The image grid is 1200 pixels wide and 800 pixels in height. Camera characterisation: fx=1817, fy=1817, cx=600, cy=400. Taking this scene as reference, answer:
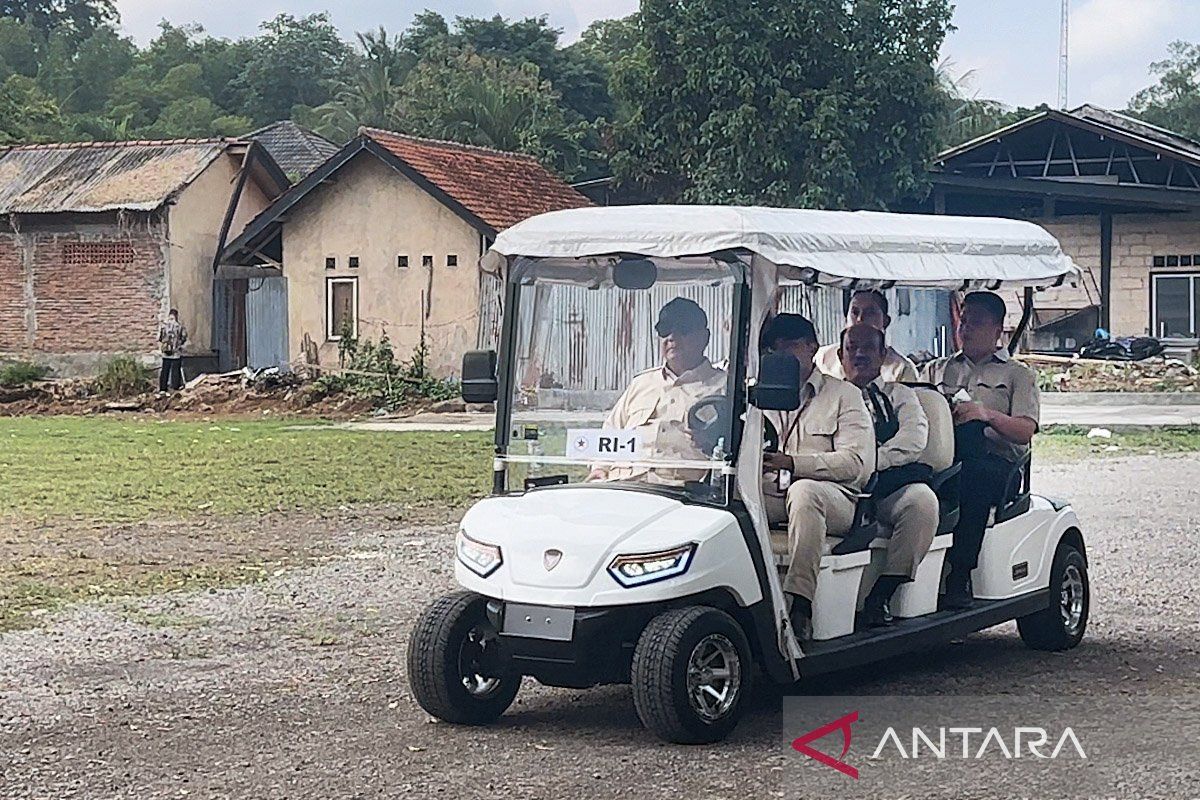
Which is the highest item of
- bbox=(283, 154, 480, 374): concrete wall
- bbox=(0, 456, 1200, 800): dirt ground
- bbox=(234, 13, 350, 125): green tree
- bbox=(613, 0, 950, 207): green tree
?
bbox=(234, 13, 350, 125): green tree

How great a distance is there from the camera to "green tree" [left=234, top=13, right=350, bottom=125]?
75750 mm

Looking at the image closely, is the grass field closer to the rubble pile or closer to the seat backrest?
the seat backrest

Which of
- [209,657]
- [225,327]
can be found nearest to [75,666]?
[209,657]

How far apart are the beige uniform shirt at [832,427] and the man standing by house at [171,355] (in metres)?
26.4

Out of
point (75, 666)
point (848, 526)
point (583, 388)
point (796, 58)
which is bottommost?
point (75, 666)

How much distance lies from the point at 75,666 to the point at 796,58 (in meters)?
27.8

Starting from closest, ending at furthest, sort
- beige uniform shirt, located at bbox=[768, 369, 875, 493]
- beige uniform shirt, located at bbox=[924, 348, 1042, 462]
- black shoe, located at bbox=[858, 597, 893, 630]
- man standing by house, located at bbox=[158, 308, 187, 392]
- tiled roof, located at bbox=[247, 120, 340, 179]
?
beige uniform shirt, located at bbox=[768, 369, 875, 493] → black shoe, located at bbox=[858, 597, 893, 630] → beige uniform shirt, located at bbox=[924, 348, 1042, 462] → man standing by house, located at bbox=[158, 308, 187, 392] → tiled roof, located at bbox=[247, 120, 340, 179]

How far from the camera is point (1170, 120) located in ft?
196

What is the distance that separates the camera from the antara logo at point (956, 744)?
22.0 feet

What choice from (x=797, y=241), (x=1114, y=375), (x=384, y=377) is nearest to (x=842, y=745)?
(x=797, y=241)

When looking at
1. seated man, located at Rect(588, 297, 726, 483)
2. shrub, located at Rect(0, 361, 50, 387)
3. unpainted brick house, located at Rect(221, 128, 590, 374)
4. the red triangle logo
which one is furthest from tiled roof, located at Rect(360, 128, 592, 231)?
the red triangle logo

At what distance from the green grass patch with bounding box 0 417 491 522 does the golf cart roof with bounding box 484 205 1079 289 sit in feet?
25.2

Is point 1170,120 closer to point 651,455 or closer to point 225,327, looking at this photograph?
point 225,327

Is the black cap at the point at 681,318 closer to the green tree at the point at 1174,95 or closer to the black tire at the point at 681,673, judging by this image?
the black tire at the point at 681,673
